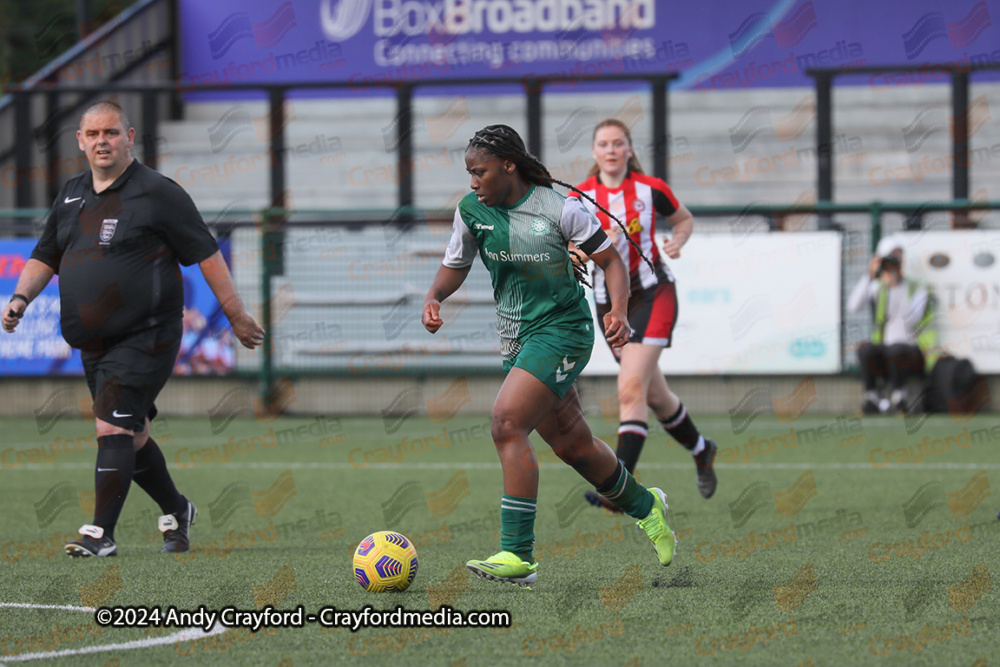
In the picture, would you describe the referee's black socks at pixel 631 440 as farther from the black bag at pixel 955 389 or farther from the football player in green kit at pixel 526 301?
the black bag at pixel 955 389

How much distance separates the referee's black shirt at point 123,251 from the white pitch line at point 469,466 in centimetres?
425

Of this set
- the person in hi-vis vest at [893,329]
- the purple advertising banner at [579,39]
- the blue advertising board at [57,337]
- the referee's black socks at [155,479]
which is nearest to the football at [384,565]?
the referee's black socks at [155,479]

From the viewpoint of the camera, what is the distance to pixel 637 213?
300 inches

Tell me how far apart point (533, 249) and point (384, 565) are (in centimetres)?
132

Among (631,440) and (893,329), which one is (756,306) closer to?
(893,329)

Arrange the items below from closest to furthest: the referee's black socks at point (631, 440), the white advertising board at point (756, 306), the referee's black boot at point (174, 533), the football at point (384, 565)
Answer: the football at point (384, 565) < the referee's black boot at point (174, 533) < the referee's black socks at point (631, 440) < the white advertising board at point (756, 306)

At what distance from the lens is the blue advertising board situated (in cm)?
1440

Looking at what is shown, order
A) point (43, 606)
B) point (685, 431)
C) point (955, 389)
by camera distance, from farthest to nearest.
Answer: point (955, 389) → point (685, 431) → point (43, 606)

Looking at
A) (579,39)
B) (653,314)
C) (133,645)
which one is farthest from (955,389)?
(133,645)

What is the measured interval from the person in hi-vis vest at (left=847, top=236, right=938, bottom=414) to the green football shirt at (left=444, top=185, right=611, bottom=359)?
9180 millimetres

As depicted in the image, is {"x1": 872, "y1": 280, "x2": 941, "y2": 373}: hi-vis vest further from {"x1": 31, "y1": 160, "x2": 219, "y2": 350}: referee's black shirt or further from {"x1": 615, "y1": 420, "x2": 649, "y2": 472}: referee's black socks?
{"x1": 31, "y1": 160, "x2": 219, "y2": 350}: referee's black shirt

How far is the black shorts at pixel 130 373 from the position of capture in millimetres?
6188

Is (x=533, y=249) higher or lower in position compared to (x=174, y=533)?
higher

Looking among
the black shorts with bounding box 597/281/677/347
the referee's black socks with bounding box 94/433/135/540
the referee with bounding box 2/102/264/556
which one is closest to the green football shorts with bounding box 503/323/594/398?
the referee with bounding box 2/102/264/556
